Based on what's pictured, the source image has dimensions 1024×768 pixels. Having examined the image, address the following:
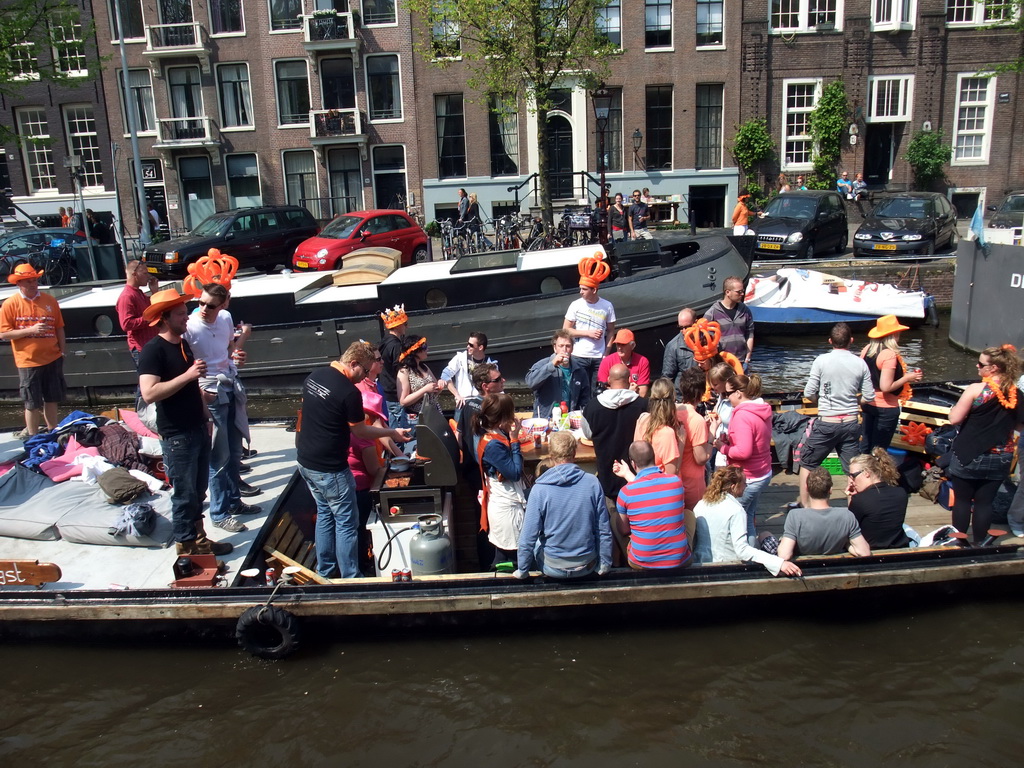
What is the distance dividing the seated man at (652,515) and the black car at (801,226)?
1216cm

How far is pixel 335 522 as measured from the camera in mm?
5367

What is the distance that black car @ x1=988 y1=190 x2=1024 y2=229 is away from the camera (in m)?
16.4

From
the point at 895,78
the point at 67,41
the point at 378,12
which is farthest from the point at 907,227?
the point at 67,41

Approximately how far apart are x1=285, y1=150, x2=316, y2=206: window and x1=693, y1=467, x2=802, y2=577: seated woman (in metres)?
22.6

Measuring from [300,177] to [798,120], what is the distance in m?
14.9

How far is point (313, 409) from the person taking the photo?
5.04 meters

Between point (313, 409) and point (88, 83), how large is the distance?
2541 centimetres

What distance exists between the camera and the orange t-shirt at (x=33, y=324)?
7.32 meters

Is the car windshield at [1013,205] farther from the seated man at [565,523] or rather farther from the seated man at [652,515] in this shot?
the seated man at [565,523]

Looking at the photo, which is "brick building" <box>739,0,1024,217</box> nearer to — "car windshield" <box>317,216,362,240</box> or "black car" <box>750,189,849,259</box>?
"black car" <box>750,189,849,259</box>

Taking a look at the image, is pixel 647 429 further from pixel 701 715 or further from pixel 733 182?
pixel 733 182

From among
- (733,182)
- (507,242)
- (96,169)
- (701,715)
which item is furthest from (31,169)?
(701,715)

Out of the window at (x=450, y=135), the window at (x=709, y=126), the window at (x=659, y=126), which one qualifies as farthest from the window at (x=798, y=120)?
the window at (x=450, y=135)

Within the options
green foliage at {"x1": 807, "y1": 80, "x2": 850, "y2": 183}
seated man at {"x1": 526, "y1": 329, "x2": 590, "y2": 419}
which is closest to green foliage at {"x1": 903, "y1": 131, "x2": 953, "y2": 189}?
green foliage at {"x1": 807, "y1": 80, "x2": 850, "y2": 183}
